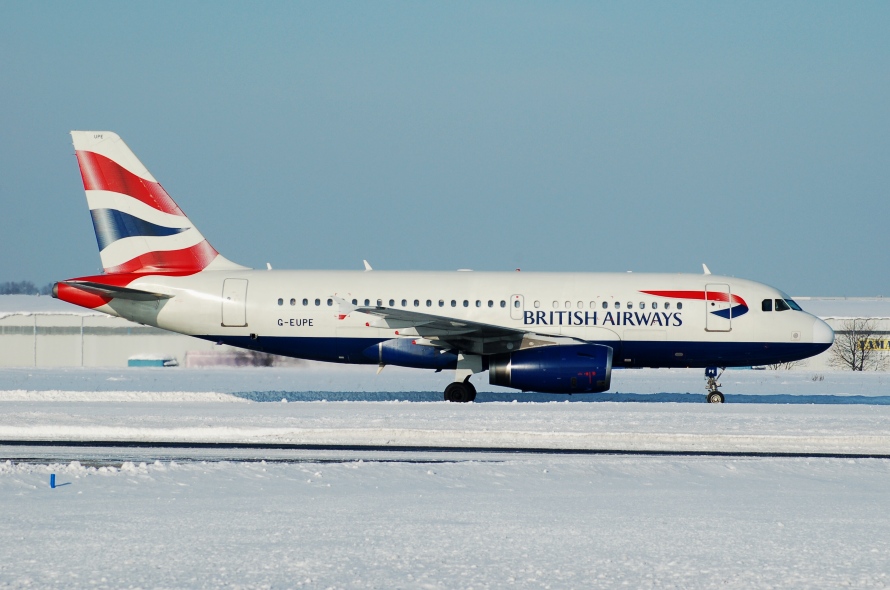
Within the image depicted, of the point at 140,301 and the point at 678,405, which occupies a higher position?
the point at 140,301

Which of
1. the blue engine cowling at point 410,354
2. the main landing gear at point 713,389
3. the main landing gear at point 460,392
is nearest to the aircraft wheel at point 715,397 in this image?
the main landing gear at point 713,389

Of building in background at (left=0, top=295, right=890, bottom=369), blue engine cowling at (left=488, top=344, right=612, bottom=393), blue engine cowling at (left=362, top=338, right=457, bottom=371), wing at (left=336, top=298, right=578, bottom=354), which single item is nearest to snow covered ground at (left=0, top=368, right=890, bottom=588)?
blue engine cowling at (left=488, top=344, right=612, bottom=393)

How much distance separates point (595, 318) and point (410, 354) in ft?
15.2

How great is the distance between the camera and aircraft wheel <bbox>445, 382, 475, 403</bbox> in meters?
24.1

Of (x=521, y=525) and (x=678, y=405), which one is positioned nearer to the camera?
(x=521, y=525)

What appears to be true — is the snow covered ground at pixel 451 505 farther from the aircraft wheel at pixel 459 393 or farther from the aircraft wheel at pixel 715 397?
the aircraft wheel at pixel 715 397

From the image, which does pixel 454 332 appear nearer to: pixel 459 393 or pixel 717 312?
pixel 459 393

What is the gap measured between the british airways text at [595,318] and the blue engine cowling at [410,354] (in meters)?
2.18

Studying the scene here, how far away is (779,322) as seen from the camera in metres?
25.0

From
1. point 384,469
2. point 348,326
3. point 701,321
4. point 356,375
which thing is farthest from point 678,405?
point 356,375

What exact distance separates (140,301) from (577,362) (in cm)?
1073

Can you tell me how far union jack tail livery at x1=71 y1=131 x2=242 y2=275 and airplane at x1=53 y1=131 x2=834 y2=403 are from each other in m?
0.03

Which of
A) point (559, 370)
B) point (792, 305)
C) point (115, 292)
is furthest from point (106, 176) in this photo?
point (792, 305)

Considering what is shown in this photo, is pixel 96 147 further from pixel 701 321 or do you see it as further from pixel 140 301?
pixel 701 321
